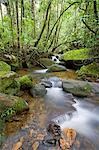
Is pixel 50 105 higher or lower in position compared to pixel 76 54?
lower

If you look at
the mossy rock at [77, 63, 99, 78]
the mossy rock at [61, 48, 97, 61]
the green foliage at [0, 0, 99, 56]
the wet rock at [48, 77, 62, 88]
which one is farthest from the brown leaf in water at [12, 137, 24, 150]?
the mossy rock at [61, 48, 97, 61]

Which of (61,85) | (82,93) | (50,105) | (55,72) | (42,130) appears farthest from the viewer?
(55,72)

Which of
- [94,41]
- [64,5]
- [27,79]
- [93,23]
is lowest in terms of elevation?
[27,79]

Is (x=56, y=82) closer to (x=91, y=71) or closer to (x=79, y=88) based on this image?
(x=79, y=88)

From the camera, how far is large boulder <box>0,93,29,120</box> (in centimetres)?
494

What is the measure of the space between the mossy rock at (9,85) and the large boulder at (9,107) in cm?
89

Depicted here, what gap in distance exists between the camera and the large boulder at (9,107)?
16.2 feet

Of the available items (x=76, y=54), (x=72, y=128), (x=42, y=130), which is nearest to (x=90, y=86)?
(x=72, y=128)

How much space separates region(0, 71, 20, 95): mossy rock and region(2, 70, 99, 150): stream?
353 mm

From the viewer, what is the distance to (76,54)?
11203 millimetres

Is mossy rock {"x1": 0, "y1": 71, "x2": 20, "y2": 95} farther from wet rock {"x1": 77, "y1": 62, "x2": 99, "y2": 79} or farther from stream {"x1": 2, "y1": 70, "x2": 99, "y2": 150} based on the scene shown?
wet rock {"x1": 77, "y1": 62, "x2": 99, "y2": 79}

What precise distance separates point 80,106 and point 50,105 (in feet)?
2.74

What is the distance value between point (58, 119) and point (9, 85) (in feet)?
6.08

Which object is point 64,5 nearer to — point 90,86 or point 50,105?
point 90,86
